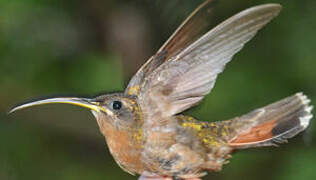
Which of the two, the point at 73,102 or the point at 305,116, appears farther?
the point at 305,116

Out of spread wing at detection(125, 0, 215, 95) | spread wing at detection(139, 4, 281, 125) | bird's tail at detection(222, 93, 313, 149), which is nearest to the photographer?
spread wing at detection(139, 4, 281, 125)

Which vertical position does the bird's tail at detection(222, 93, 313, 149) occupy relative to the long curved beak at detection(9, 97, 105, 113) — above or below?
below

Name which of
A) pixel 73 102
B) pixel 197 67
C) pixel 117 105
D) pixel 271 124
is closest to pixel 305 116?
pixel 271 124

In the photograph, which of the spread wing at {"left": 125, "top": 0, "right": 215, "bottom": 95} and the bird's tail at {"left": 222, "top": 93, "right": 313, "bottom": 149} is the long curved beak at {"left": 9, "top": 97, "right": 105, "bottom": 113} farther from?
the bird's tail at {"left": 222, "top": 93, "right": 313, "bottom": 149}

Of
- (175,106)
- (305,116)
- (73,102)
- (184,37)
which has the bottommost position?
(305,116)

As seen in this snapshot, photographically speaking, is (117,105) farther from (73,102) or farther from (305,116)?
(305,116)

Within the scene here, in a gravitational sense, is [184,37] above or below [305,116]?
above

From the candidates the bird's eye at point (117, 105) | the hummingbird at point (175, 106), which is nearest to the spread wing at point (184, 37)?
the hummingbird at point (175, 106)

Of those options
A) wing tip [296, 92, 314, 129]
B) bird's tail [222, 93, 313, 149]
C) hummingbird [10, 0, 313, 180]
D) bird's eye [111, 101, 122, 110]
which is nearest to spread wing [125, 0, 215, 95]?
hummingbird [10, 0, 313, 180]

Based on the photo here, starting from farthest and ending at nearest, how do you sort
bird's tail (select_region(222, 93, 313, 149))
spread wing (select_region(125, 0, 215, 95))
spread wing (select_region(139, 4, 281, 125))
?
bird's tail (select_region(222, 93, 313, 149))
spread wing (select_region(125, 0, 215, 95))
spread wing (select_region(139, 4, 281, 125))
